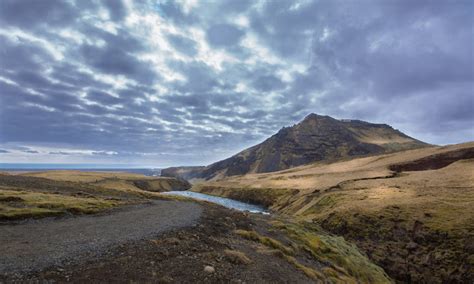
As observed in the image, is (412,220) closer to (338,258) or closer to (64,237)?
(338,258)

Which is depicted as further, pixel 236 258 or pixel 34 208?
pixel 34 208

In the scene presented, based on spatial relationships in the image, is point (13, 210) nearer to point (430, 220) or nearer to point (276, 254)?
point (276, 254)

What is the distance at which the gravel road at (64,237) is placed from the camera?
657 inches

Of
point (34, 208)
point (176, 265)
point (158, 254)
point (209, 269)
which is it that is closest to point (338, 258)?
point (209, 269)

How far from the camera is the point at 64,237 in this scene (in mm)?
22781

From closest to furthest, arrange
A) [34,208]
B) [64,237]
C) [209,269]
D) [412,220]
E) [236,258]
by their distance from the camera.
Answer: [209,269] < [236,258] < [64,237] < [34,208] < [412,220]

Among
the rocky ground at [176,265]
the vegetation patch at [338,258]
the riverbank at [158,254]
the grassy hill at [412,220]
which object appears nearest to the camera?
the rocky ground at [176,265]

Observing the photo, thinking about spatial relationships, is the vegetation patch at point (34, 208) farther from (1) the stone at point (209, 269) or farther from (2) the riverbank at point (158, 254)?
(1) the stone at point (209, 269)

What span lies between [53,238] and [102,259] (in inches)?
299

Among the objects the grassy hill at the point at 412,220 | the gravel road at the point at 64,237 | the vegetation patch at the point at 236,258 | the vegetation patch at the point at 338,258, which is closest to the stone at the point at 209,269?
the vegetation patch at the point at 236,258

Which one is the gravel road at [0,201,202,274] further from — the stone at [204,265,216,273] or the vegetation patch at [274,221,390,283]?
the vegetation patch at [274,221,390,283]

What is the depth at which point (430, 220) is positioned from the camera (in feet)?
147

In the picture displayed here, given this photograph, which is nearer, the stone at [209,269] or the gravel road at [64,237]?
the gravel road at [64,237]

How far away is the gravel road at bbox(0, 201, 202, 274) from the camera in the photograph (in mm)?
16688
